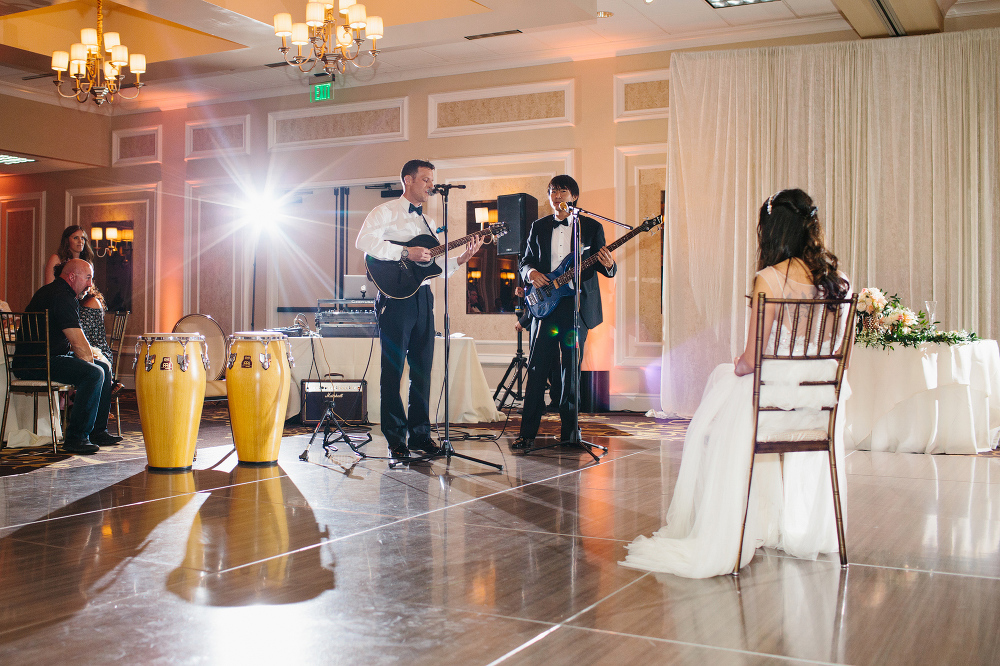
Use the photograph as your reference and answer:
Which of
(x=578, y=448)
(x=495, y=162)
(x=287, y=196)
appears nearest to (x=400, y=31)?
(x=495, y=162)

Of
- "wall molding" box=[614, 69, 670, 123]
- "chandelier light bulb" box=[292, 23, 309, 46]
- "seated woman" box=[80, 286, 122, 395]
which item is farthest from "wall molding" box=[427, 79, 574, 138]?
"seated woman" box=[80, 286, 122, 395]

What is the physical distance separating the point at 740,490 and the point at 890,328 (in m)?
3.56

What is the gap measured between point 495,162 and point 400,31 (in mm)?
1690

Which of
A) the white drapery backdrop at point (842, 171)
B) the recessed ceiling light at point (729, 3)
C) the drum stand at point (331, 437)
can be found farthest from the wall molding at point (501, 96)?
the drum stand at point (331, 437)

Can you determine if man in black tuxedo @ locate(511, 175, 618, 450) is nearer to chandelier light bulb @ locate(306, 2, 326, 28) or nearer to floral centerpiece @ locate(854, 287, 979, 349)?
floral centerpiece @ locate(854, 287, 979, 349)

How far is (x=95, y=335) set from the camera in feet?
19.4

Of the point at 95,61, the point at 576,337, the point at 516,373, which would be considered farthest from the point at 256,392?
the point at 95,61

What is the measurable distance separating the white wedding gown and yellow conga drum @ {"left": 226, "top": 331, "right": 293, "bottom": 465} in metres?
2.50

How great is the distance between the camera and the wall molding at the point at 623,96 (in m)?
8.12

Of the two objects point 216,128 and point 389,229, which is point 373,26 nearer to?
point 389,229

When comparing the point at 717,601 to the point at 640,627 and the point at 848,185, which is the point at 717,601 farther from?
the point at 848,185

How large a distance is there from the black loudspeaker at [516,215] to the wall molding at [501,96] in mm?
725

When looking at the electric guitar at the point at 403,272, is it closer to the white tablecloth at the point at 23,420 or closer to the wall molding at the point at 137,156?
the white tablecloth at the point at 23,420

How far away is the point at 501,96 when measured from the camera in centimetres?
877
